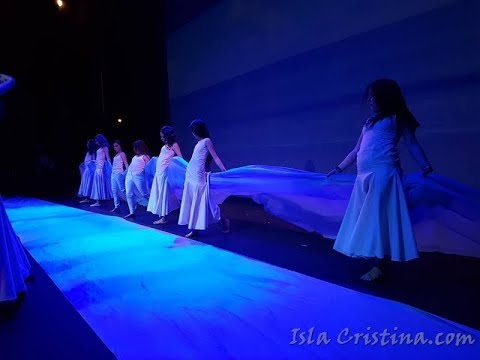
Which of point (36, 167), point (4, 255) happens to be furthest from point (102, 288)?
point (36, 167)

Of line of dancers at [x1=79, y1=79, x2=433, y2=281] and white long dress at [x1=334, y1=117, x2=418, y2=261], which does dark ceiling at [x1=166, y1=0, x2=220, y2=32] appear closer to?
line of dancers at [x1=79, y1=79, x2=433, y2=281]

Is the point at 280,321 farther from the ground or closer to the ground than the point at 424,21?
closer to the ground

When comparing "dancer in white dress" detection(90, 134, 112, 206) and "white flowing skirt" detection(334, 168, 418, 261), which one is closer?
"white flowing skirt" detection(334, 168, 418, 261)

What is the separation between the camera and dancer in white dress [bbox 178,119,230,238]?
178 inches

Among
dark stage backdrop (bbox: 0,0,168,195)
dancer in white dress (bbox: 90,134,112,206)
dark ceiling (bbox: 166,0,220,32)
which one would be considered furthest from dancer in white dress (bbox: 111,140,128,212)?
dark ceiling (bbox: 166,0,220,32)

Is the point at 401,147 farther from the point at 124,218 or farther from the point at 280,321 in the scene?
the point at 124,218

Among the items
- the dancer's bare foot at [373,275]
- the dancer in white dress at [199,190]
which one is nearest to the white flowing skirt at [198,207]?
the dancer in white dress at [199,190]

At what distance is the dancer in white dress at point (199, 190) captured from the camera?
452 centimetres

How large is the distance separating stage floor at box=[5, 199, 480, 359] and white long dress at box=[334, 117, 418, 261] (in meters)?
0.40

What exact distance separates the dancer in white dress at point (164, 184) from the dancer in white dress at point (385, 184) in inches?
135

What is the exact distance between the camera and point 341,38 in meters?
5.17

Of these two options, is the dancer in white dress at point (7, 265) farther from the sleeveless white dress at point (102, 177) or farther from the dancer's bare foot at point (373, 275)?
the sleeveless white dress at point (102, 177)

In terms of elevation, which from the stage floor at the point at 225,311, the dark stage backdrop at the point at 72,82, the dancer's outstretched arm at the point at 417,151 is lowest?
the stage floor at the point at 225,311

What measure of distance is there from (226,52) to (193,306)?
6085 millimetres
